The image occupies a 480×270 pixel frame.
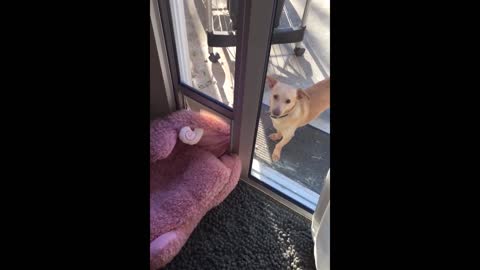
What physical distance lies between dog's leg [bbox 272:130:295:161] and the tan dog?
0.02 metres

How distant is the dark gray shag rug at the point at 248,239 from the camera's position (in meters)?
1.11

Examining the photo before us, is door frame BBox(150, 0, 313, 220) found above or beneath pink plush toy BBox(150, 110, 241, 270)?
above

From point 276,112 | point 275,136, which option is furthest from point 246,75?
point 275,136

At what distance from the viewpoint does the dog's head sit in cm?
96

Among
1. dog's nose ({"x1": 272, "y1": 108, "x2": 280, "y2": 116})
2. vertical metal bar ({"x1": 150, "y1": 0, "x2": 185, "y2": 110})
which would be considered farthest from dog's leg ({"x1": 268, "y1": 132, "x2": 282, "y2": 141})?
vertical metal bar ({"x1": 150, "y1": 0, "x2": 185, "y2": 110})

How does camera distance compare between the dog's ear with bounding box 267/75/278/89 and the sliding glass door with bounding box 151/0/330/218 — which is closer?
the sliding glass door with bounding box 151/0/330/218

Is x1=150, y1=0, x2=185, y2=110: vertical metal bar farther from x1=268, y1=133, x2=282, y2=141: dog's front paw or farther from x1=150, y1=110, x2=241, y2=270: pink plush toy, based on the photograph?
x1=268, y1=133, x2=282, y2=141: dog's front paw

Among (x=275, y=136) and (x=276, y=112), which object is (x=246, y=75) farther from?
(x=275, y=136)

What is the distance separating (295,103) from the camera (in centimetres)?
A: 99

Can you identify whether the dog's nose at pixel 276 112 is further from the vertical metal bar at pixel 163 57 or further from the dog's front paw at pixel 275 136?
the vertical metal bar at pixel 163 57
